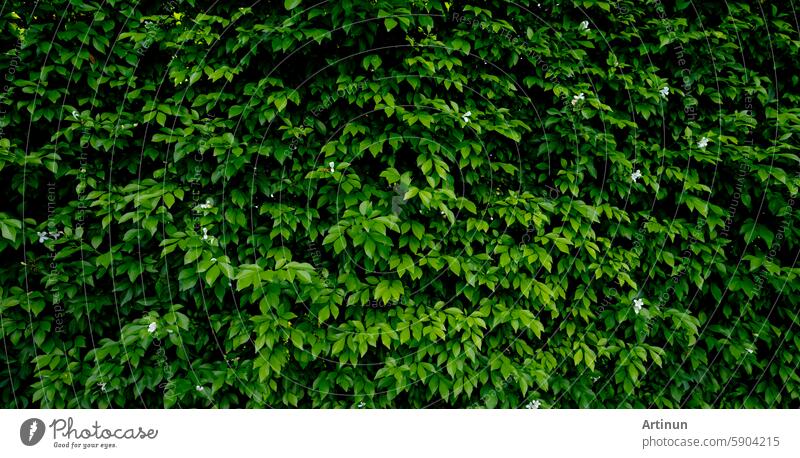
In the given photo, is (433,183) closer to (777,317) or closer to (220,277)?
(220,277)

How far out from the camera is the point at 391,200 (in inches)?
171

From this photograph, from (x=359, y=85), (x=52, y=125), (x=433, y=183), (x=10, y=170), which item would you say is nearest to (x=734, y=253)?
(x=433, y=183)

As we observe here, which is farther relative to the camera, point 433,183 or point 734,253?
point 734,253

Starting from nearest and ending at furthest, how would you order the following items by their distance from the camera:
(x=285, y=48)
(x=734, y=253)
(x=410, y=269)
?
(x=285, y=48) < (x=410, y=269) < (x=734, y=253)

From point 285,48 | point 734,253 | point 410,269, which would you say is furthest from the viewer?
point 734,253

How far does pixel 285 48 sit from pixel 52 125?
1.91m

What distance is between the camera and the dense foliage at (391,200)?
4098 millimetres

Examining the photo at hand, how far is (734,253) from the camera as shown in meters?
4.67

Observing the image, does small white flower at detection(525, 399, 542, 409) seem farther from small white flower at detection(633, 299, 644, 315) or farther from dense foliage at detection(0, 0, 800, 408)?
small white flower at detection(633, 299, 644, 315)
